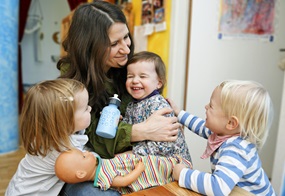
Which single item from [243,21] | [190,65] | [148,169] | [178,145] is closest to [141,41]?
[190,65]

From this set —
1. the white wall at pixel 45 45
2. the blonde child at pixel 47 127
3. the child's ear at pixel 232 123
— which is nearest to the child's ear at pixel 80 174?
the blonde child at pixel 47 127

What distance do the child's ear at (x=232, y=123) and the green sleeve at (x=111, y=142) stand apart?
41cm

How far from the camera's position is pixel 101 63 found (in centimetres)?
121

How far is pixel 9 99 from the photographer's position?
2801 mm

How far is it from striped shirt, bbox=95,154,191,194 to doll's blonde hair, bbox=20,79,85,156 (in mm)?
168

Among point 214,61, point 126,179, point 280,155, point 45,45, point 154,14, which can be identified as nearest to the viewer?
point 126,179

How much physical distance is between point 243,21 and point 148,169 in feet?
5.63

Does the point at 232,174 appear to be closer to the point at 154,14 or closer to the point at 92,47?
the point at 92,47

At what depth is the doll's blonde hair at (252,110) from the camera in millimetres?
882

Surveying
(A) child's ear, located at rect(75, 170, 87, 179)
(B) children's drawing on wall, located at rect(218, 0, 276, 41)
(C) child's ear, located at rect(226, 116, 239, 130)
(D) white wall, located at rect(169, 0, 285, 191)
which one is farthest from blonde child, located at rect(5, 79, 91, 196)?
(B) children's drawing on wall, located at rect(218, 0, 276, 41)

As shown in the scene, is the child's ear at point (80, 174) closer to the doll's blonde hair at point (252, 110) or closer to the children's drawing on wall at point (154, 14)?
the doll's blonde hair at point (252, 110)

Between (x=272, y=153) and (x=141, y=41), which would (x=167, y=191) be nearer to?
(x=272, y=153)

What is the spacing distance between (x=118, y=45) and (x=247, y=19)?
4.72 feet

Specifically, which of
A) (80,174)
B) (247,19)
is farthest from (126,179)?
(247,19)
